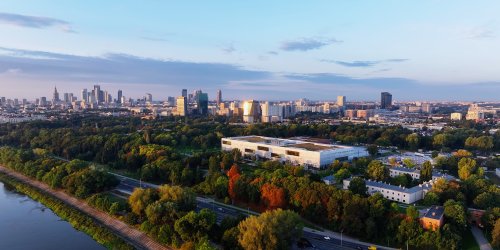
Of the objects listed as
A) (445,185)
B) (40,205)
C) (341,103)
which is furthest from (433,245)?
(341,103)

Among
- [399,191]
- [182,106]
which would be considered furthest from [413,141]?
[182,106]

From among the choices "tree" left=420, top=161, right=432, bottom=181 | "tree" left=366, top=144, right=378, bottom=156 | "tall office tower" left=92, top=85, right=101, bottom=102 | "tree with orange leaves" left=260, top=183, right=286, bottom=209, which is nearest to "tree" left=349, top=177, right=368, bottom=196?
"tree with orange leaves" left=260, top=183, right=286, bottom=209

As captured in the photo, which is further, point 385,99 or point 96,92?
point 96,92

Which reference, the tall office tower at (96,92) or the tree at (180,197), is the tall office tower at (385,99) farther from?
the tree at (180,197)

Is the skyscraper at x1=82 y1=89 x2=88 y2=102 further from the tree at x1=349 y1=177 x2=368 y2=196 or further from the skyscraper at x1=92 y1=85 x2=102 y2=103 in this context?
the tree at x1=349 y1=177 x2=368 y2=196

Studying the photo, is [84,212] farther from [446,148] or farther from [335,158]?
[446,148]

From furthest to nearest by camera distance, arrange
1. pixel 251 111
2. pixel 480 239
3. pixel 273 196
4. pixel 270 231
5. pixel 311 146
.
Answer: pixel 251 111, pixel 311 146, pixel 273 196, pixel 480 239, pixel 270 231

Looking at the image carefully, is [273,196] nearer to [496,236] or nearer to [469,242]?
[469,242]
